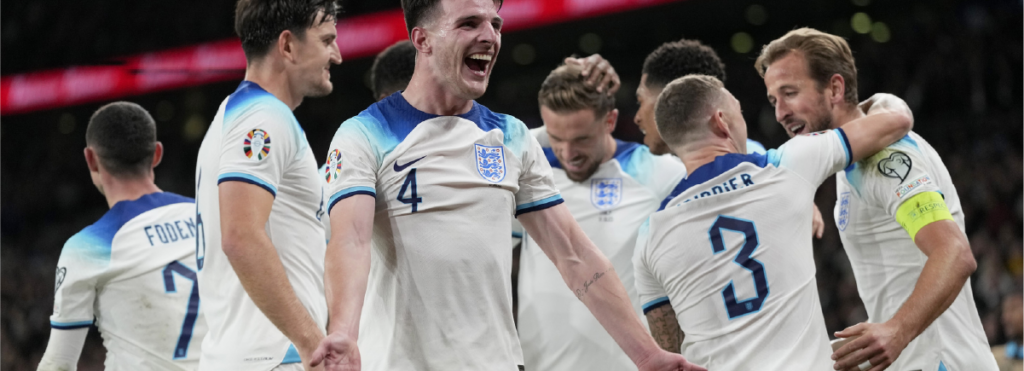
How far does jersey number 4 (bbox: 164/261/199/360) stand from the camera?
4.57 metres

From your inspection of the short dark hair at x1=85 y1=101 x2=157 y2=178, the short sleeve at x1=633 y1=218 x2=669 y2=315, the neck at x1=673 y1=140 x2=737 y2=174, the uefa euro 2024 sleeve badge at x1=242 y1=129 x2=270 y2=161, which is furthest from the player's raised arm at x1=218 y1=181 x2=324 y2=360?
the short dark hair at x1=85 y1=101 x2=157 y2=178

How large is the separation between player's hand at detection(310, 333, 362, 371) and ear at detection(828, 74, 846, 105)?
265 centimetres

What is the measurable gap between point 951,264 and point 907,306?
24cm

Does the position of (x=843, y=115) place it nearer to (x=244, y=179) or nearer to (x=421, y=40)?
Result: (x=421, y=40)

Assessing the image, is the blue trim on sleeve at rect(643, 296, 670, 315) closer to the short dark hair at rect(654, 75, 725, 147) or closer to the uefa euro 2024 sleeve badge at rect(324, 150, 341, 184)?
the short dark hair at rect(654, 75, 725, 147)

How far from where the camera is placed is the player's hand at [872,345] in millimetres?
3324

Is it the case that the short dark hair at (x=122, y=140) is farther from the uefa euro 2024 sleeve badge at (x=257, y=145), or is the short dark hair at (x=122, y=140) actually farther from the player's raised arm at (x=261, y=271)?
the player's raised arm at (x=261, y=271)

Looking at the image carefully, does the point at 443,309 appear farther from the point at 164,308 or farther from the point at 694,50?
the point at 694,50

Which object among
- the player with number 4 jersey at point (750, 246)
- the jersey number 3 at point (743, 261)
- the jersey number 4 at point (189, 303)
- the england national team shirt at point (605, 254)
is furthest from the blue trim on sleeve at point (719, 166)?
the jersey number 4 at point (189, 303)

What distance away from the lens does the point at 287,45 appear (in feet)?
12.5

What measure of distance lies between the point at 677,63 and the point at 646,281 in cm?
156

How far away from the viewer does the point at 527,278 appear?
4.82 metres

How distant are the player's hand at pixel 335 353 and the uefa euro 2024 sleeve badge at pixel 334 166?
0.63 m

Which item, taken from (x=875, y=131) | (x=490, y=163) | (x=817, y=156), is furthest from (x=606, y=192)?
(x=490, y=163)
